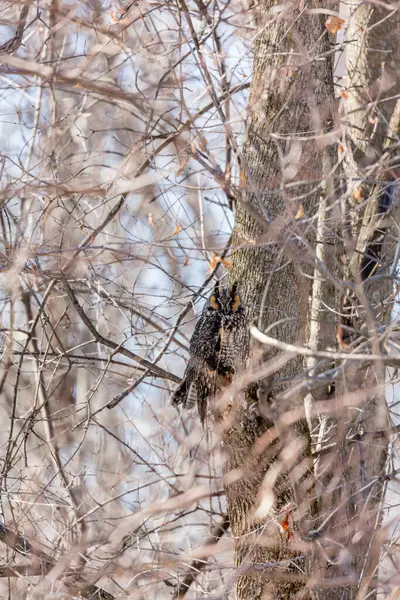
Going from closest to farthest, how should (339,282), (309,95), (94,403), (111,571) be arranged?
1. (339,282)
2. (111,571)
3. (309,95)
4. (94,403)

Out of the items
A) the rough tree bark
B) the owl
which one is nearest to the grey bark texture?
the rough tree bark

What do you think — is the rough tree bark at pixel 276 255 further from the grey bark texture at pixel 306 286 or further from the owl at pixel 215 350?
the owl at pixel 215 350

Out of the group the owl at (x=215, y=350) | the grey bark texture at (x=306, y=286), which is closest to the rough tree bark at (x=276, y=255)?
the grey bark texture at (x=306, y=286)

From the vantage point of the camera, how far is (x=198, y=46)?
4.16m

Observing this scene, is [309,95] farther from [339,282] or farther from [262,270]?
[339,282]

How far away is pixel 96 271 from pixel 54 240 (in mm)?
299

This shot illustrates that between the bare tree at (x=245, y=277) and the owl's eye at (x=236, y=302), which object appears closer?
the bare tree at (x=245, y=277)

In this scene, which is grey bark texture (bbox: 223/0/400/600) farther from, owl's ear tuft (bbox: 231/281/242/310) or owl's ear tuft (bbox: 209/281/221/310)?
owl's ear tuft (bbox: 209/281/221/310)

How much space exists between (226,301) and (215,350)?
27 centimetres

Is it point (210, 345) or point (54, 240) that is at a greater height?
point (54, 240)

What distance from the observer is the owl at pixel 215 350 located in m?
3.74

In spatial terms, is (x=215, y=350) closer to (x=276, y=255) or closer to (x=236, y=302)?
(x=236, y=302)

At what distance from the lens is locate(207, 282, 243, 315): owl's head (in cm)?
388

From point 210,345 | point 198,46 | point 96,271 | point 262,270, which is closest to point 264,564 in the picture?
point 210,345
